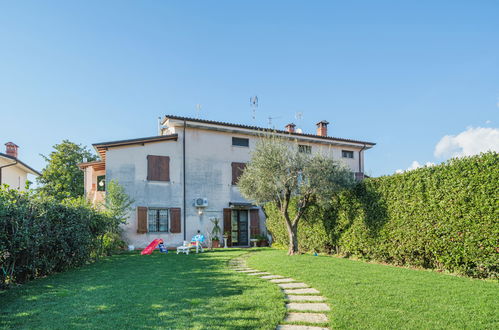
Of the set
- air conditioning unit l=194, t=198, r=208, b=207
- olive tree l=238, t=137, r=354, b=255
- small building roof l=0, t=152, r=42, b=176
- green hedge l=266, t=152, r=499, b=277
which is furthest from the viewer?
small building roof l=0, t=152, r=42, b=176

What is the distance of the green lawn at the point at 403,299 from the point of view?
3.58 m

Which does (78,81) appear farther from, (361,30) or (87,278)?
(361,30)

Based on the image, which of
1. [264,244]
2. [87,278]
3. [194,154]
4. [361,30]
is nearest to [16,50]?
[87,278]

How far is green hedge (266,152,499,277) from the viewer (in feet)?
21.4

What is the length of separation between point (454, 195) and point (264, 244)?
37.5ft

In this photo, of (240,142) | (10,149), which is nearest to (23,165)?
(10,149)

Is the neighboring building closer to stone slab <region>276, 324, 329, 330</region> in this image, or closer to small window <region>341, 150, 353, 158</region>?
small window <region>341, 150, 353, 158</region>

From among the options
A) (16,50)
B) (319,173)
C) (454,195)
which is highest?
(16,50)

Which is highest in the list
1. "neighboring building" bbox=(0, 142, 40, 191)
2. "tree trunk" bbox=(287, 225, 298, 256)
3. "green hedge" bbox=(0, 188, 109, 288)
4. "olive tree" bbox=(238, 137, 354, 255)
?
"neighboring building" bbox=(0, 142, 40, 191)

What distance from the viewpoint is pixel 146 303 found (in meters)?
4.43

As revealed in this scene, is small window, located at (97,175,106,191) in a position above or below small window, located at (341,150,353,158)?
below

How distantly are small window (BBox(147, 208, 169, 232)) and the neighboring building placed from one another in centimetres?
1072

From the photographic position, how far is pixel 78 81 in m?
12.2

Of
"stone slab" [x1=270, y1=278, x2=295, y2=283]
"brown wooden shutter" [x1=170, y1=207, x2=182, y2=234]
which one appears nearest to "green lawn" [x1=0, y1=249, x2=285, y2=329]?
"stone slab" [x1=270, y1=278, x2=295, y2=283]
